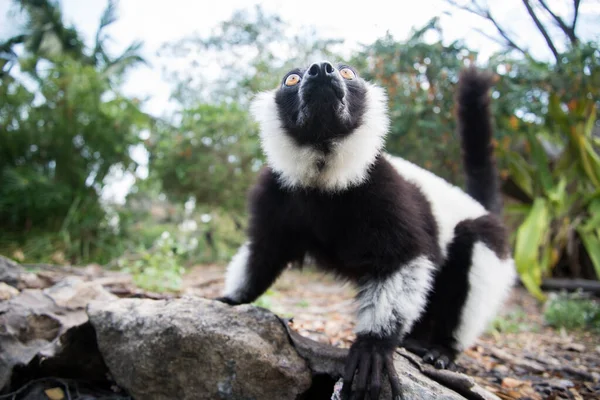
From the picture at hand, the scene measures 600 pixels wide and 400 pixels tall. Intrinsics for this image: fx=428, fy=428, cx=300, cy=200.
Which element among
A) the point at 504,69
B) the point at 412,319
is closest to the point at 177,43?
the point at 504,69

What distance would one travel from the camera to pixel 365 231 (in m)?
2.28

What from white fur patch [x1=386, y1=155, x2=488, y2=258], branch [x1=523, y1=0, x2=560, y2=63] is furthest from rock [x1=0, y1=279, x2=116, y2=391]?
branch [x1=523, y1=0, x2=560, y2=63]

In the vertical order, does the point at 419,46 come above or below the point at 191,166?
above

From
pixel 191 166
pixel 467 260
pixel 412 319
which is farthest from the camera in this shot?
pixel 191 166

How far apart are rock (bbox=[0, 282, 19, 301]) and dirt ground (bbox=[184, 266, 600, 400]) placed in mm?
1700

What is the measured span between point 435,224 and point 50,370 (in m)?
2.53

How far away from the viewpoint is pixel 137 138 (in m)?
7.29

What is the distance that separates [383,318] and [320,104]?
3.80 feet

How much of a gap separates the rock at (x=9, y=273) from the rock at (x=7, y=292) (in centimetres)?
15

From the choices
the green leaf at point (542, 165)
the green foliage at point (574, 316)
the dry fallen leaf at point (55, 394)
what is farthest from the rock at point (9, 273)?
the green leaf at point (542, 165)

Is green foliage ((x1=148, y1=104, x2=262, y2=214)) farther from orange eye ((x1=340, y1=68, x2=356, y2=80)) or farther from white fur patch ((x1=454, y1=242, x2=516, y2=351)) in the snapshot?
white fur patch ((x1=454, y1=242, x2=516, y2=351))

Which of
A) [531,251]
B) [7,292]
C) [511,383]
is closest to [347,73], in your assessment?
[511,383]

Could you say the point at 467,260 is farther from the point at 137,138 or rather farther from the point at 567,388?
the point at 137,138

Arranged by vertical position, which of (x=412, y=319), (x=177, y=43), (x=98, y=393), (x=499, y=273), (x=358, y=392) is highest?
(x=177, y=43)
